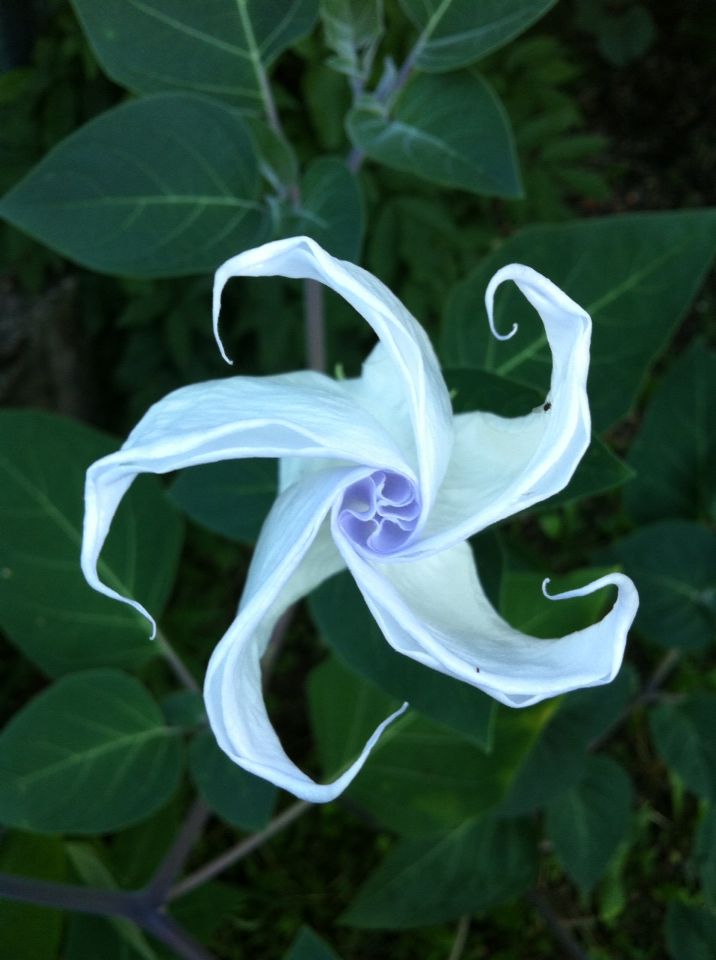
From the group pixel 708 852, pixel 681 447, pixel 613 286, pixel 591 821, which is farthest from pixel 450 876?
pixel 613 286

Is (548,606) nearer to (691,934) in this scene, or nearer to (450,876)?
(450,876)

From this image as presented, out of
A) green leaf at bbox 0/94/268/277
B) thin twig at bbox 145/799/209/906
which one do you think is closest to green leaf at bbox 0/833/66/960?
thin twig at bbox 145/799/209/906

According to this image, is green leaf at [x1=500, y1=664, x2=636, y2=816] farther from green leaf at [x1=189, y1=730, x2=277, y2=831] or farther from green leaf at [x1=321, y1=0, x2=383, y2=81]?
green leaf at [x1=321, y1=0, x2=383, y2=81]

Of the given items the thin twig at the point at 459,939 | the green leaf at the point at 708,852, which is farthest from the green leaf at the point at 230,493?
the thin twig at the point at 459,939

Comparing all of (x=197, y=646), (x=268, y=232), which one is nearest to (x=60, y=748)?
(x=268, y=232)

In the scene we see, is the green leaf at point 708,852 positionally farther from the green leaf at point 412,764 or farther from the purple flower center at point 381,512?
the purple flower center at point 381,512

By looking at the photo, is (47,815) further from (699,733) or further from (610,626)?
(699,733)
